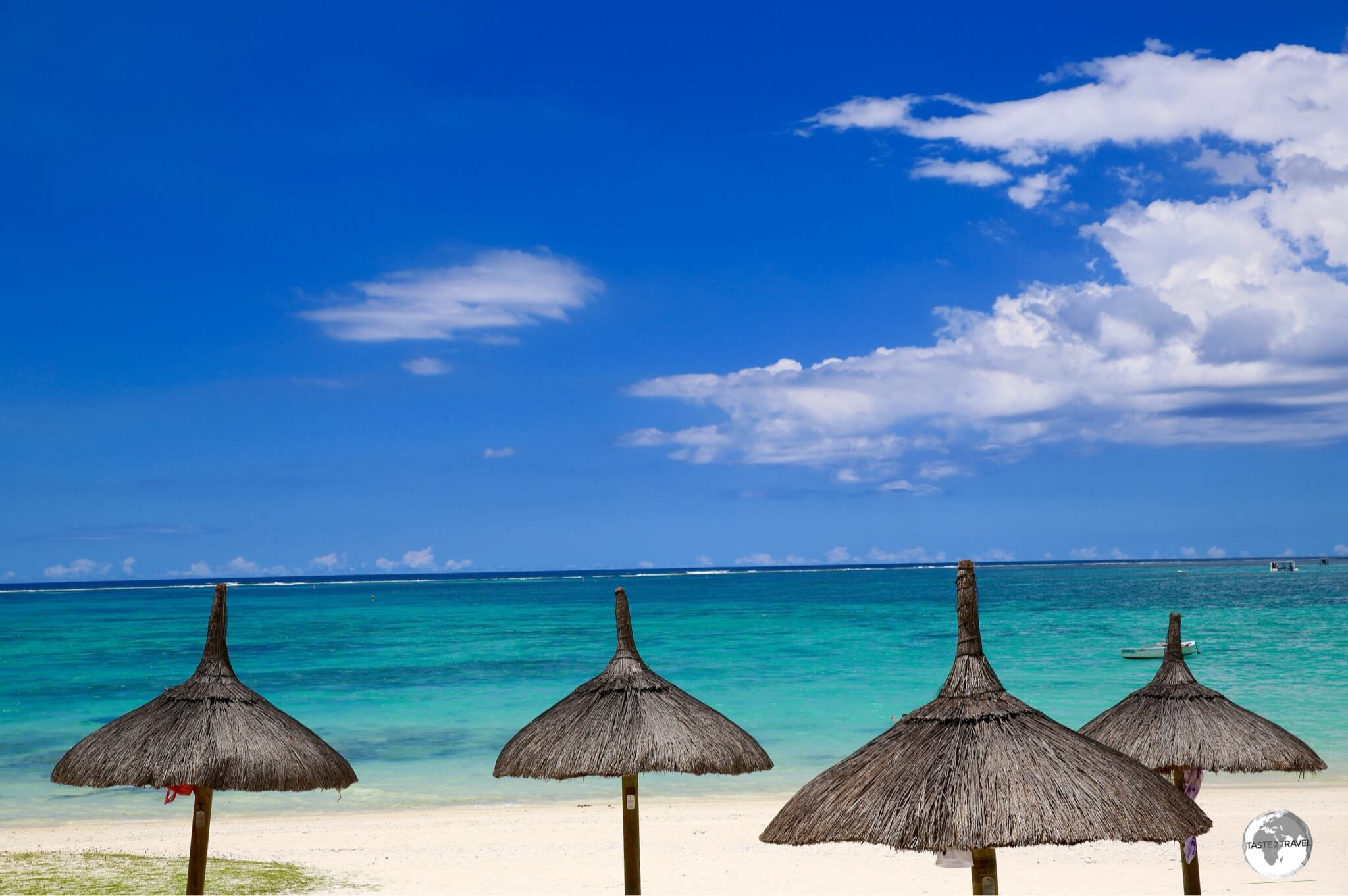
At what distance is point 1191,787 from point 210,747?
7183 millimetres

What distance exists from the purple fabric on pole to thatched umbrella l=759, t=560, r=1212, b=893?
3.38 meters

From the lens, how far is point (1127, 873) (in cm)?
1177

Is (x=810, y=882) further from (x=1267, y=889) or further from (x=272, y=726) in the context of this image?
(x=272, y=726)

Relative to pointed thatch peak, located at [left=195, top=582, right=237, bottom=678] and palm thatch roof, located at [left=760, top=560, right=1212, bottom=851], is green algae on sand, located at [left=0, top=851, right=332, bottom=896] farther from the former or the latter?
palm thatch roof, located at [left=760, top=560, right=1212, bottom=851]

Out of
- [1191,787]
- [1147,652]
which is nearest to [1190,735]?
[1191,787]

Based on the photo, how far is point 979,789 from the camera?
5.38 metres

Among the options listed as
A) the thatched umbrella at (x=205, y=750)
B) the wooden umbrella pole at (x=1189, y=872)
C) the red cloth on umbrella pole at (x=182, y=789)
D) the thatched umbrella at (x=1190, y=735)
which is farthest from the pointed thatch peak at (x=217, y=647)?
the wooden umbrella pole at (x=1189, y=872)

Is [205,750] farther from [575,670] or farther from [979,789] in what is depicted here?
[575,670]

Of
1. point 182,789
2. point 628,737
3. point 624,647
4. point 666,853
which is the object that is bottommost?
point 666,853

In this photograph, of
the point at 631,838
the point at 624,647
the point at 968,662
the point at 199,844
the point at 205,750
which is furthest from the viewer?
the point at 624,647

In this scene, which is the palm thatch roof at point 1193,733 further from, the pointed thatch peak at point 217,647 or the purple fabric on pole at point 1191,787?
the pointed thatch peak at point 217,647

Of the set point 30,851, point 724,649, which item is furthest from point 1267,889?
point 724,649

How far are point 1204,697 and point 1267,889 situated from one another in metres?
3.63

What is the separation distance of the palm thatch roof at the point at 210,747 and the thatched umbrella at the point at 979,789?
422 cm
